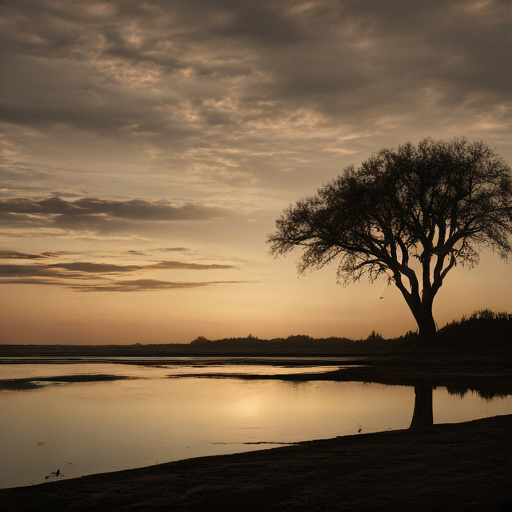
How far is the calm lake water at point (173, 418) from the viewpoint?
855cm

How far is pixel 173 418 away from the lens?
40.1 ft

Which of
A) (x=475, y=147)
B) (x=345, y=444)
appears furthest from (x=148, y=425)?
(x=475, y=147)

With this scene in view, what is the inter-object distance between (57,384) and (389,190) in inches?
882

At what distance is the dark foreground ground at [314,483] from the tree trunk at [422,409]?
262cm

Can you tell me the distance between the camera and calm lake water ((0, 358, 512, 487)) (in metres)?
8.55

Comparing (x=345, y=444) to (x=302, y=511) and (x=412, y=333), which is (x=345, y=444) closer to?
(x=302, y=511)

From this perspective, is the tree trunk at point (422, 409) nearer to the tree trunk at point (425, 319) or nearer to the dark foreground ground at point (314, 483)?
the dark foreground ground at point (314, 483)

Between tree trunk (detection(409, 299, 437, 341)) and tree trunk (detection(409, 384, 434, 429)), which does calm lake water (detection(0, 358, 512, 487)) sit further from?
tree trunk (detection(409, 299, 437, 341))

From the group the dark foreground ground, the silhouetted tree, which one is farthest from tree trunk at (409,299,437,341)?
the dark foreground ground

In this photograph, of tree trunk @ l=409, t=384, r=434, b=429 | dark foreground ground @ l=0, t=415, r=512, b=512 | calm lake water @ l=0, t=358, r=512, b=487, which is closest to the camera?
dark foreground ground @ l=0, t=415, r=512, b=512

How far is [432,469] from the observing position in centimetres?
700

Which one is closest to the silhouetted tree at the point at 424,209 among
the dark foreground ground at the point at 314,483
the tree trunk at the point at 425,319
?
the tree trunk at the point at 425,319

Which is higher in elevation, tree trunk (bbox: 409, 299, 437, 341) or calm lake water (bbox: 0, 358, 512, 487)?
tree trunk (bbox: 409, 299, 437, 341)

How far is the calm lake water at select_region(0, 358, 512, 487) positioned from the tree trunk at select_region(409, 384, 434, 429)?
0.67 feet
